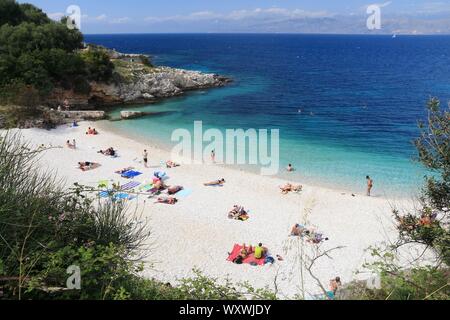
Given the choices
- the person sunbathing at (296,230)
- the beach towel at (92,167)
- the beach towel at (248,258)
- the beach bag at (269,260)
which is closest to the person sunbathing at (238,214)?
the person sunbathing at (296,230)

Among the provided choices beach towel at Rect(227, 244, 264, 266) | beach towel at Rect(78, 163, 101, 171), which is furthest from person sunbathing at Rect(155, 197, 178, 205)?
beach towel at Rect(78, 163, 101, 171)

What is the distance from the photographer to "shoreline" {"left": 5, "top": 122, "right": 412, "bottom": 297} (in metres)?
14.4

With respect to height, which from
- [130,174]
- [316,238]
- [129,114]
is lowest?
[316,238]

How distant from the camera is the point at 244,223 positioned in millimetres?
18484

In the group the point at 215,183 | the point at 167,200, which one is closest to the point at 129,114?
the point at 215,183

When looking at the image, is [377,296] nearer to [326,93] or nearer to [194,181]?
[194,181]

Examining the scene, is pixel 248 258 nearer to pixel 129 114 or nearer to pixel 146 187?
pixel 146 187

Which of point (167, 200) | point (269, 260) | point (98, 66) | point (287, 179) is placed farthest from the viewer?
point (98, 66)

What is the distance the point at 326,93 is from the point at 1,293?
6065cm

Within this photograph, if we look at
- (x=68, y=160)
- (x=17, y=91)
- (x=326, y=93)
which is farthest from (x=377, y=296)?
(x=326, y=93)

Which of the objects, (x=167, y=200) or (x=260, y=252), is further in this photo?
(x=167, y=200)

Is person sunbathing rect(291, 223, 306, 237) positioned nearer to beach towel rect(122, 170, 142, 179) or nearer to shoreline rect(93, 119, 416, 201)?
shoreline rect(93, 119, 416, 201)

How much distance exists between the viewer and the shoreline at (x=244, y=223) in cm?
1438

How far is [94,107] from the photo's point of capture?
4491 centimetres
